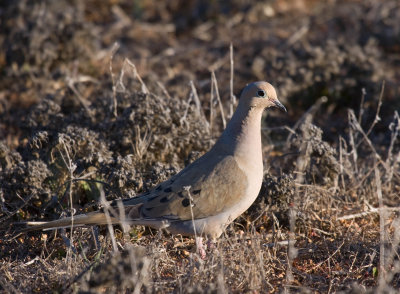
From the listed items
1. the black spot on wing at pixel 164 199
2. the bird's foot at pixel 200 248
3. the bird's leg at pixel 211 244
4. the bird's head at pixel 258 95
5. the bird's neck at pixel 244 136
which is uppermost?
the bird's head at pixel 258 95

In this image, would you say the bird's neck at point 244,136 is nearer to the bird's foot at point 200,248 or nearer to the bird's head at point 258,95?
the bird's head at point 258,95

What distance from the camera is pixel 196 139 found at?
18.2ft

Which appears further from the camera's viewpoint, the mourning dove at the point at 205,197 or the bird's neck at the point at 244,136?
the bird's neck at the point at 244,136

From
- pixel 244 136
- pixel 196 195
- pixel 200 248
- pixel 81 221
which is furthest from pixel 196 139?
pixel 81 221

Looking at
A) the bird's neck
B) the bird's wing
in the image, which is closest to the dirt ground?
the bird's wing

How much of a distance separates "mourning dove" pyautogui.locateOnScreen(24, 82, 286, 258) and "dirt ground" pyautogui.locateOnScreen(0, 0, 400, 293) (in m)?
0.18

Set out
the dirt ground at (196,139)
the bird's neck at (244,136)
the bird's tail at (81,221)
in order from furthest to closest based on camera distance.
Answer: the bird's neck at (244,136), the bird's tail at (81,221), the dirt ground at (196,139)

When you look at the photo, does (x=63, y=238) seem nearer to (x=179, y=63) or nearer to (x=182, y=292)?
(x=182, y=292)

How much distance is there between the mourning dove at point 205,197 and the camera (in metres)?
4.28

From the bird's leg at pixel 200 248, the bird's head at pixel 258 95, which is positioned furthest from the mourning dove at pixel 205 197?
the bird's head at pixel 258 95

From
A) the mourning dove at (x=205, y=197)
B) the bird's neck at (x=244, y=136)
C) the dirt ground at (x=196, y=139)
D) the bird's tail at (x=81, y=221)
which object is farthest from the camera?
the bird's neck at (x=244, y=136)

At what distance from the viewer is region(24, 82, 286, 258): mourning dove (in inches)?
169

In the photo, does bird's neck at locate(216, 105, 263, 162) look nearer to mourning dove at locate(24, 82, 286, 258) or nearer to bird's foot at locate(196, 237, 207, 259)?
mourning dove at locate(24, 82, 286, 258)

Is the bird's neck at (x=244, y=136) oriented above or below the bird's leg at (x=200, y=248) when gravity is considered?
above
